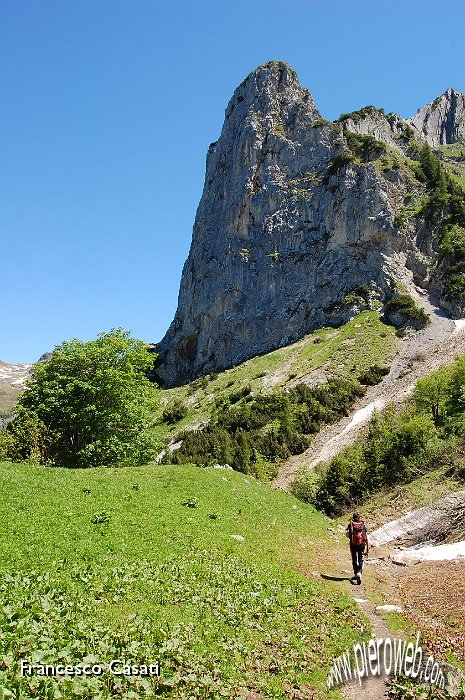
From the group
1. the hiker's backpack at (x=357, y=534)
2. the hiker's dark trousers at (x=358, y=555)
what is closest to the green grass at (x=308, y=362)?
the hiker's backpack at (x=357, y=534)

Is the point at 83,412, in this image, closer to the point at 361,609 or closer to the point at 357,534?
the point at 357,534

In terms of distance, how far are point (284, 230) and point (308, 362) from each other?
4717 cm

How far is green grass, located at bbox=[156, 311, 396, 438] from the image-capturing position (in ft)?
275

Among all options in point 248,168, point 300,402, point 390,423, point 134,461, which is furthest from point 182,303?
point 134,461

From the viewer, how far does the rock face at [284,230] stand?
105 m

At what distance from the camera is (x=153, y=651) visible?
782cm

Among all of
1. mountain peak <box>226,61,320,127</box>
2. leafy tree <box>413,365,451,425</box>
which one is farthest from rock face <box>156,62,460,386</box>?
leafy tree <box>413,365,451,425</box>

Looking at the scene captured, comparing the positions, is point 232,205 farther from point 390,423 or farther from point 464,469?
point 464,469

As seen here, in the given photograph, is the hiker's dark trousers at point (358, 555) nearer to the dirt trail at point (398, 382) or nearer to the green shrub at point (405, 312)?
the dirt trail at point (398, 382)

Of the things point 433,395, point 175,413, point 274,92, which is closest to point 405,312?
point 433,395

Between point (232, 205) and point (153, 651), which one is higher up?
point (232, 205)

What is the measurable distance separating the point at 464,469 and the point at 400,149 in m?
136

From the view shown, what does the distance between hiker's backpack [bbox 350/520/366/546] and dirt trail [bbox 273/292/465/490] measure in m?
36.0

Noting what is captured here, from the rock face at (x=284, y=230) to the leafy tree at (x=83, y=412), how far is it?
73.0m
